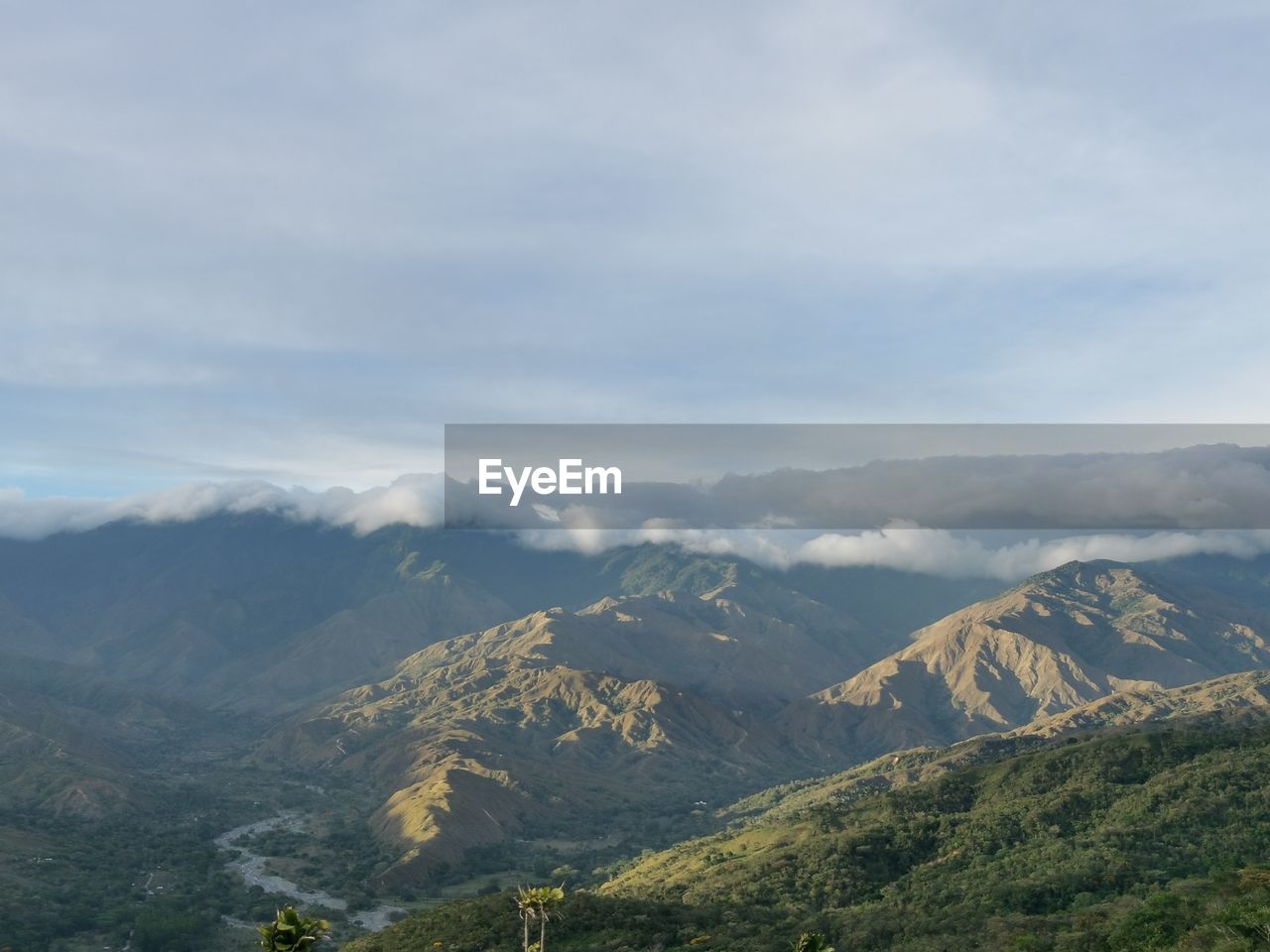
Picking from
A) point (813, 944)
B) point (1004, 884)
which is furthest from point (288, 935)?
point (1004, 884)

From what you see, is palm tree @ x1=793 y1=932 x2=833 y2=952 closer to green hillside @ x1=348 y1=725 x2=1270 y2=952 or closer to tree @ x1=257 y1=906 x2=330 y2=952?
green hillside @ x1=348 y1=725 x2=1270 y2=952

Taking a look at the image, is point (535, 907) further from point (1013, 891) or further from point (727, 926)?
point (1013, 891)

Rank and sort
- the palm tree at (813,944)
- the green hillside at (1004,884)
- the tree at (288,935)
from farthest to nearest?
the green hillside at (1004,884) → the palm tree at (813,944) → the tree at (288,935)

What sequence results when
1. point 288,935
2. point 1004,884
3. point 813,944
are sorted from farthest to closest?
point 1004,884 → point 813,944 → point 288,935

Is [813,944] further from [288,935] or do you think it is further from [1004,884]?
[1004,884]

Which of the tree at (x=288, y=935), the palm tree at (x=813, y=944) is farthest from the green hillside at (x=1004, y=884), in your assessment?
the tree at (x=288, y=935)

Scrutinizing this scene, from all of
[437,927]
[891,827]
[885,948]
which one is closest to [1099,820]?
[891,827]

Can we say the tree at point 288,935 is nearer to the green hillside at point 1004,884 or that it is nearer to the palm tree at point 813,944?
the palm tree at point 813,944

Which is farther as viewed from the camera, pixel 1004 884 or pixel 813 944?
pixel 1004 884

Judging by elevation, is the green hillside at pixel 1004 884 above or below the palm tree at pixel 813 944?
below
